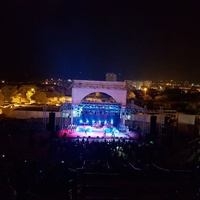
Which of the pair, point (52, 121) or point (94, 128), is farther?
point (94, 128)

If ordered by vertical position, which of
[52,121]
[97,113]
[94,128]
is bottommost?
[94,128]

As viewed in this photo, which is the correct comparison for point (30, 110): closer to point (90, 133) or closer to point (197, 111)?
point (90, 133)

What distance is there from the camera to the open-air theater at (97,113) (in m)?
20.8

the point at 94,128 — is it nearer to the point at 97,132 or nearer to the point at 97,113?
the point at 97,132

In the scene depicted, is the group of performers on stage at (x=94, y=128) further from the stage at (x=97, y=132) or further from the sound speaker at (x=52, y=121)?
the sound speaker at (x=52, y=121)

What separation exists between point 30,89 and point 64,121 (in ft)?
46.0

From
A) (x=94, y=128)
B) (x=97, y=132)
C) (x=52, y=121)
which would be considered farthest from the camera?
(x=94, y=128)

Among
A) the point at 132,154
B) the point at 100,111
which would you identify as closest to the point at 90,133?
the point at 100,111

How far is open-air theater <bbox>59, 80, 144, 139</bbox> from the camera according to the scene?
68.4ft

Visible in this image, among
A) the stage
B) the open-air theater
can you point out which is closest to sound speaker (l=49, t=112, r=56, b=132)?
the stage

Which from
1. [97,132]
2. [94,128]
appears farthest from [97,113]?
[97,132]

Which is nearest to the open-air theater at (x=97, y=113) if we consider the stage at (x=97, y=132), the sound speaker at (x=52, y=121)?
the stage at (x=97, y=132)

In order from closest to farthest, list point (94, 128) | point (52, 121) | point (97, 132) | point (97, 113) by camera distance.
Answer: point (52, 121) < point (97, 132) < point (94, 128) < point (97, 113)

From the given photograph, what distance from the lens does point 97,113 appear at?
22547 mm
